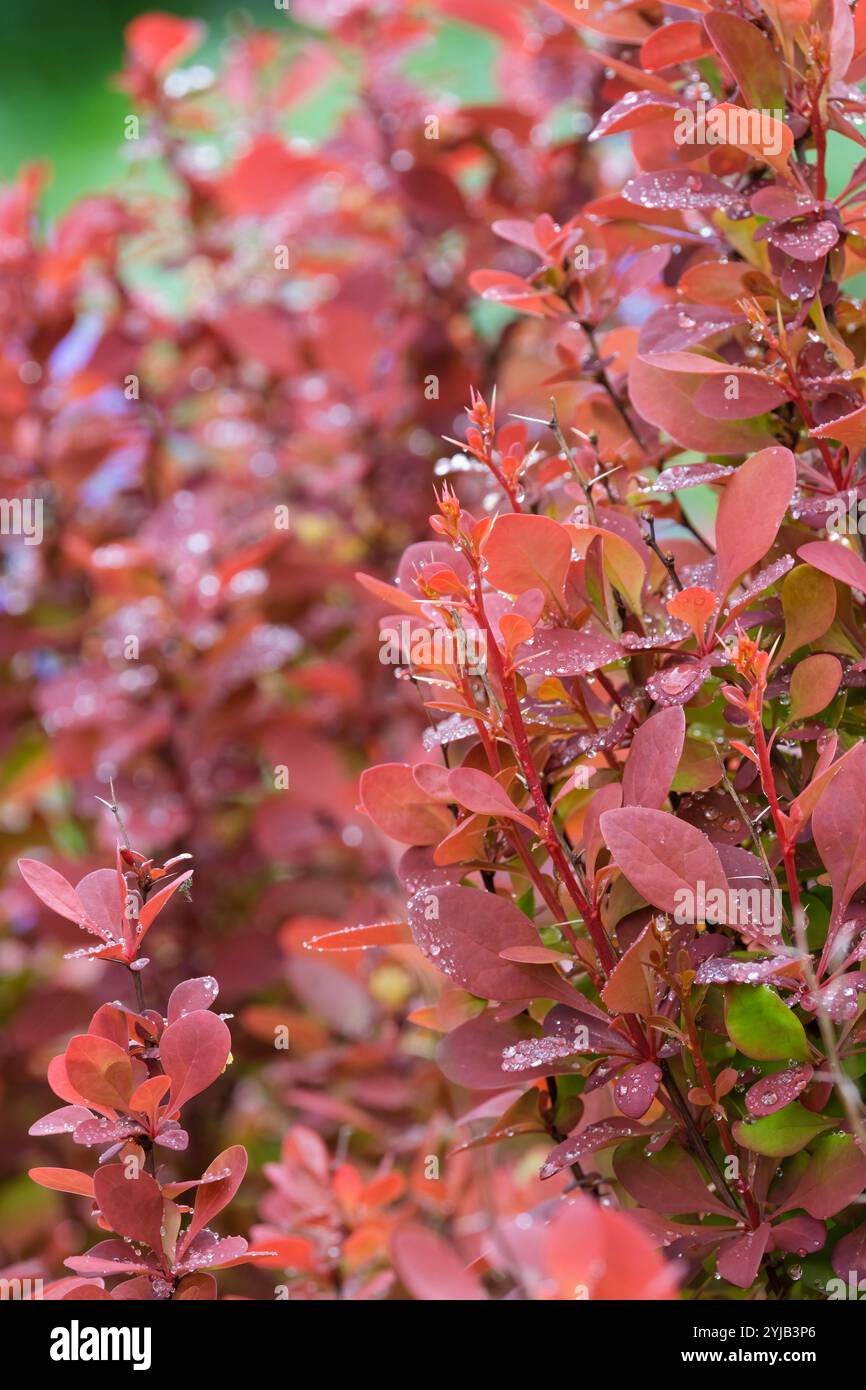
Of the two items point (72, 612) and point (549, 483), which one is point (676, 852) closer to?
point (549, 483)

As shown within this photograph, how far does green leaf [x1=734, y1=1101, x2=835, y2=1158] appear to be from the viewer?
1.54ft

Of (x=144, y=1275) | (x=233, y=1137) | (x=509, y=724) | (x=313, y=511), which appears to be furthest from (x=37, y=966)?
(x=509, y=724)

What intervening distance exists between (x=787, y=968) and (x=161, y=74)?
1215mm

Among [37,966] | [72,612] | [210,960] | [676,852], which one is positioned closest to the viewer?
[676,852]

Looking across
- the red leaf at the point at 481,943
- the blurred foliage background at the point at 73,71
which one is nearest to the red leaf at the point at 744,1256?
the red leaf at the point at 481,943

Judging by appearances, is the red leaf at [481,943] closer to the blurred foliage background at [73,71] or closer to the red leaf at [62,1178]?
the red leaf at [62,1178]

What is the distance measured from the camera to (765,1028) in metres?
0.46

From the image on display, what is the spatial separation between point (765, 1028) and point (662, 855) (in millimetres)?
79

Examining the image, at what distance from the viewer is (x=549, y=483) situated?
63 centimetres

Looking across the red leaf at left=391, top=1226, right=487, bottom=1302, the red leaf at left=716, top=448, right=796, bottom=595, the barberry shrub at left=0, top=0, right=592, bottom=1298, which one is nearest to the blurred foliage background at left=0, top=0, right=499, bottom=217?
the barberry shrub at left=0, top=0, right=592, bottom=1298

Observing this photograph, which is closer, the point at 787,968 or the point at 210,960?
the point at 787,968

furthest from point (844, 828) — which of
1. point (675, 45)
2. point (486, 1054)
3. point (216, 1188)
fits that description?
point (675, 45)

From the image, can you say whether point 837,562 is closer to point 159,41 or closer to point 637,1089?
point 637,1089

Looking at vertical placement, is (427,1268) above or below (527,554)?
below
